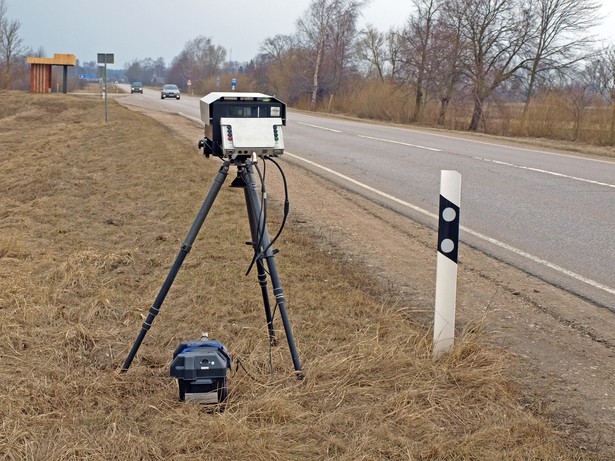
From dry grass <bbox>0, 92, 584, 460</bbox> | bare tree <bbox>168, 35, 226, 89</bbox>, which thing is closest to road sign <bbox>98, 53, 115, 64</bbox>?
dry grass <bbox>0, 92, 584, 460</bbox>

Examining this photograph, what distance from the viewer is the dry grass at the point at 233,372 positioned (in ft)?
10.2

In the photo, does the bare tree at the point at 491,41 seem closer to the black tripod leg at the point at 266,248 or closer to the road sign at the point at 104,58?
the road sign at the point at 104,58

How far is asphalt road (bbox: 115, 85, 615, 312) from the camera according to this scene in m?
6.53

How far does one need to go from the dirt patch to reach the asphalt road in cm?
34

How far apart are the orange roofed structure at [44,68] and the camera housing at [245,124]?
4921cm

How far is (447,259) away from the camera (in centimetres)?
396

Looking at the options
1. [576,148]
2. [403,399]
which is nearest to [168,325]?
[403,399]

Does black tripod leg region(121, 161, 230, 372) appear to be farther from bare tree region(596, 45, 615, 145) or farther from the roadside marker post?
bare tree region(596, 45, 615, 145)

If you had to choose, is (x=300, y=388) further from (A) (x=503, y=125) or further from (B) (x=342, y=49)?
(B) (x=342, y=49)

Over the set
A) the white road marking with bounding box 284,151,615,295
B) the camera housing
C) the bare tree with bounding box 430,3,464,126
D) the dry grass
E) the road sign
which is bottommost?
the dry grass

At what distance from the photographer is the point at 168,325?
15.1 feet

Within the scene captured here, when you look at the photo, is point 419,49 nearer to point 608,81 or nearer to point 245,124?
point 608,81

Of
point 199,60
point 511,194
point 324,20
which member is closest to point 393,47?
point 324,20

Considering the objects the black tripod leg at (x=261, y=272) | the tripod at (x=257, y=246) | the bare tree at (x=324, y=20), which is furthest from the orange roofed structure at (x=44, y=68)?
the tripod at (x=257, y=246)
